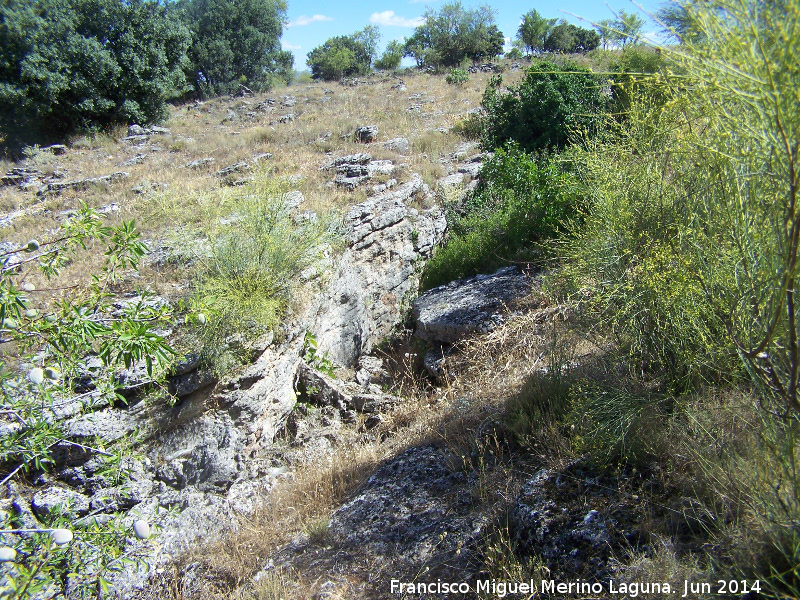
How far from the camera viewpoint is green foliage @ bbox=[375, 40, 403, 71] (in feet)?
91.9

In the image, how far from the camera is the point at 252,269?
505 cm

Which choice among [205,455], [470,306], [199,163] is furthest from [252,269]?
[199,163]

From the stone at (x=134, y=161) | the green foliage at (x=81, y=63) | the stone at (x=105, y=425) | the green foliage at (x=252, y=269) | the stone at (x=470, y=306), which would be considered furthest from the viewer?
the green foliage at (x=81, y=63)

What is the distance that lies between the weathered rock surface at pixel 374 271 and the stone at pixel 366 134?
128 inches

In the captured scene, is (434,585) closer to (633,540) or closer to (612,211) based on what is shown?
(633,540)

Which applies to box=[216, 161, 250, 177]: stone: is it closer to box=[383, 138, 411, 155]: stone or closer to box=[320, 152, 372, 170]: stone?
box=[320, 152, 372, 170]: stone

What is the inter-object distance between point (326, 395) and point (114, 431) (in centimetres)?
210

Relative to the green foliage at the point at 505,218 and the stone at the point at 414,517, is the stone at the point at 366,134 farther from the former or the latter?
the stone at the point at 414,517

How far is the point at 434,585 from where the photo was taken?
264 cm

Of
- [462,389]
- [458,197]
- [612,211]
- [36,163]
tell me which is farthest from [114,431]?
[36,163]

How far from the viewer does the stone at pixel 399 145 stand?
10.9 meters

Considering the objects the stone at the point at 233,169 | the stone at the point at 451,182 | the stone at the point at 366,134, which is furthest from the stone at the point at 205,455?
the stone at the point at 366,134

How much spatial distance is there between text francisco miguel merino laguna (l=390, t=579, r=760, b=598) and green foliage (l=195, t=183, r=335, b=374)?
281 cm

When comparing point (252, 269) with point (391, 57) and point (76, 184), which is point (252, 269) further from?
point (391, 57)
